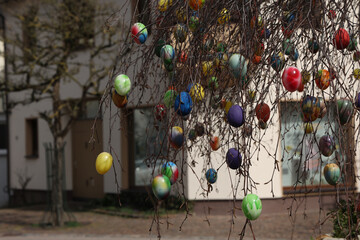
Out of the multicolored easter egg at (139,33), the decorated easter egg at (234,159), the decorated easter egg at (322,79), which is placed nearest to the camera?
the decorated easter egg at (234,159)

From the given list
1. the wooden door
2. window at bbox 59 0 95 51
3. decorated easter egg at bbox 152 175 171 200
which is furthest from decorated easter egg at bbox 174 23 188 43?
the wooden door

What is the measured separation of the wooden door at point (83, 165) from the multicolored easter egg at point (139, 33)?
11697mm

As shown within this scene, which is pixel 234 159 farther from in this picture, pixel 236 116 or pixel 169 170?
pixel 169 170

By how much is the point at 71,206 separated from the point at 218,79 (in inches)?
453

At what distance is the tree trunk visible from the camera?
Result: 10.7 meters

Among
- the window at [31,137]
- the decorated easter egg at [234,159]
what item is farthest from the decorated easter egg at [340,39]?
the window at [31,137]

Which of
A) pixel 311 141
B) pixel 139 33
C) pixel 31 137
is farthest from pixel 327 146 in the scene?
pixel 31 137

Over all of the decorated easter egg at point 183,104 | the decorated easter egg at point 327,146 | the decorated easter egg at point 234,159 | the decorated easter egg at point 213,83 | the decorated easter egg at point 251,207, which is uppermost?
the decorated easter egg at point 213,83

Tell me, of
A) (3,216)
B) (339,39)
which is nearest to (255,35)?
(339,39)

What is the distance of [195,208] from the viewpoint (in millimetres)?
11555

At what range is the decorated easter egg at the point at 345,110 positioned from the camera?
2747mm

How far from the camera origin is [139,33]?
128 inches

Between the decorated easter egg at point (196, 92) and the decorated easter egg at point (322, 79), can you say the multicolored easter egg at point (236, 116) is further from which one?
the decorated easter egg at point (322, 79)

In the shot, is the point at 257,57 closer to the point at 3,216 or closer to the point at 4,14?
the point at 3,216
